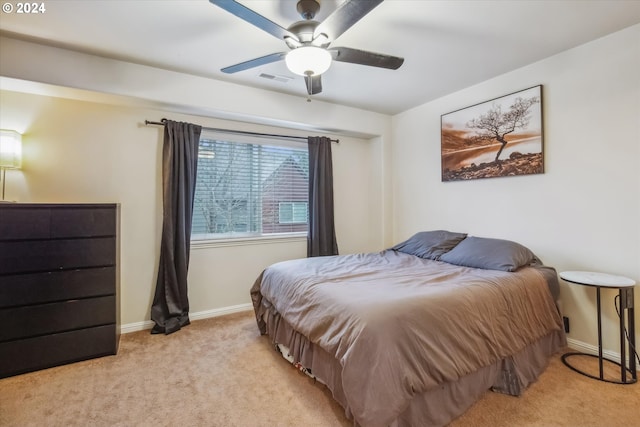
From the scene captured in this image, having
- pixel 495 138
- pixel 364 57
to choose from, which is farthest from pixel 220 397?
pixel 495 138

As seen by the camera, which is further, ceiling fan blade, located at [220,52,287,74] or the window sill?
the window sill

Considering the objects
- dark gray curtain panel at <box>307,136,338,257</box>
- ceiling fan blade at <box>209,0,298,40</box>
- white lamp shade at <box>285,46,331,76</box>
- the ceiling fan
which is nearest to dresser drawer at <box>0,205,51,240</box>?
the ceiling fan

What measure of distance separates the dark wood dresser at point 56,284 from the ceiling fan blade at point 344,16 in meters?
2.15

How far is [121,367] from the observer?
223cm

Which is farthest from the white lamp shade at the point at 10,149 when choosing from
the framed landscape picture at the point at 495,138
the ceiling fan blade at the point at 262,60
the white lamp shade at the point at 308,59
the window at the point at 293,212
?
the framed landscape picture at the point at 495,138

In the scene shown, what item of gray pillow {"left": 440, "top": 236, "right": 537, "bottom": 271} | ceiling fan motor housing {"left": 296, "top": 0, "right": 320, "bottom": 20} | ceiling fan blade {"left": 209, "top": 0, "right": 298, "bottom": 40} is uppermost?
ceiling fan motor housing {"left": 296, "top": 0, "right": 320, "bottom": 20}

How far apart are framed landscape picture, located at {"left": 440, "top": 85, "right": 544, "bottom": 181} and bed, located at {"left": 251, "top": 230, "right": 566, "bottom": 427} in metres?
0.83

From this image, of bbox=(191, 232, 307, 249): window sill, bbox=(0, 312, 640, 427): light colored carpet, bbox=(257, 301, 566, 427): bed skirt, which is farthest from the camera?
bbox=(191, 232, 307, 249): window sill

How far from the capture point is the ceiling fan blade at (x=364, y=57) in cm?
190

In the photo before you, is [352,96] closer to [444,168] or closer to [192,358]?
[444,168]

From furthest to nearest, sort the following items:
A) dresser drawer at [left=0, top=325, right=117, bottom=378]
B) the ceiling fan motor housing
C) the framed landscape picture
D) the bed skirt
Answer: the framed landscape picture → dresser drawer at [left=0, top=325, right=117, bottom=378] → the ceiling fan motor housing → the bed skirt

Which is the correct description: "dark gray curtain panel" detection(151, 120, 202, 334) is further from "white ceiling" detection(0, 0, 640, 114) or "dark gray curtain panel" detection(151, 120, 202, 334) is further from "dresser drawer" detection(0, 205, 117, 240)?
"white ceiling" detection(0, 0, 640, 114)

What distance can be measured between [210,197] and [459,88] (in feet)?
9.82

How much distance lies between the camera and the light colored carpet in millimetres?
1660
